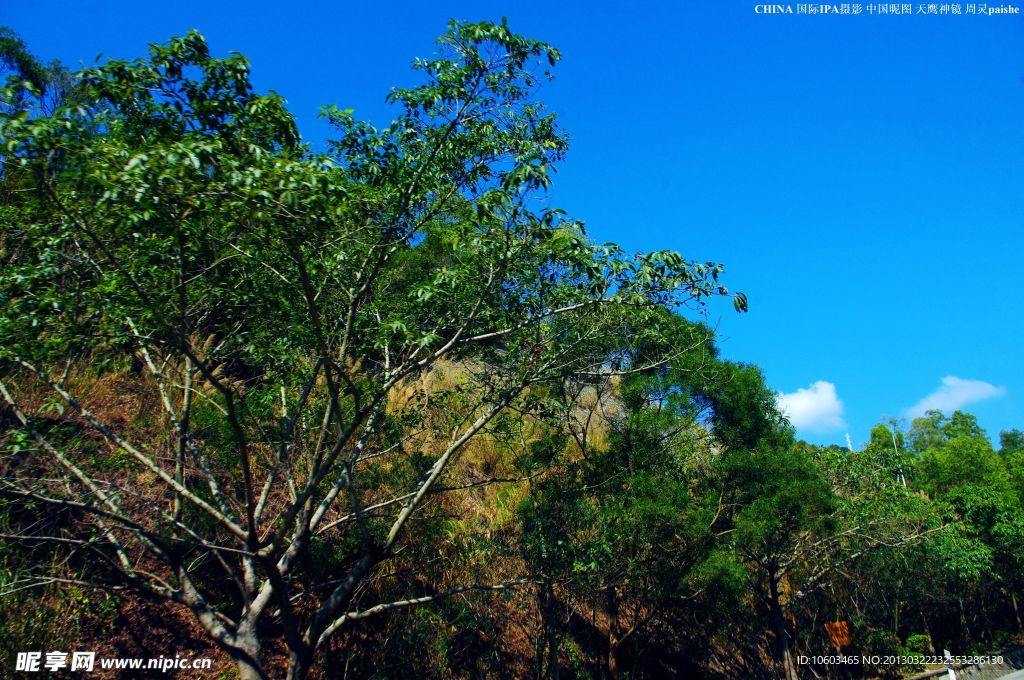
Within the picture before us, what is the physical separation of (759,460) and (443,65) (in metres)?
8.25

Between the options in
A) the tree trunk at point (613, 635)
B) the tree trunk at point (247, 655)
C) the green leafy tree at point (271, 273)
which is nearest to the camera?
the green leafy tree at point (271, 273)

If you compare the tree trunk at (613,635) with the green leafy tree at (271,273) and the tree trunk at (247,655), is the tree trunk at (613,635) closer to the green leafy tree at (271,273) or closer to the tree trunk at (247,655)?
the green leafy tree at (271,273)

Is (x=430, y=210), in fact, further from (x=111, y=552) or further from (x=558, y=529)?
(x=111, y=552)

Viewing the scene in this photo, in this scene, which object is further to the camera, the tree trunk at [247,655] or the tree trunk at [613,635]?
the tree trunk at [613,635]

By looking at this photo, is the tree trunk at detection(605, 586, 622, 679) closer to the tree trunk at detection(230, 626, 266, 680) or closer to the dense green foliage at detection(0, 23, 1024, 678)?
the dense green foliage at detection(0, 23, 1024, 678)

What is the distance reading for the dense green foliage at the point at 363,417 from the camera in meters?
5.54

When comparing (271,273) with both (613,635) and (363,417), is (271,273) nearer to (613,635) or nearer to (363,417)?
(363,417)

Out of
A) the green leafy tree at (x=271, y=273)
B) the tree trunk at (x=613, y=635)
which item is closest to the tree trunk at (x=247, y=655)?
the green leafy tree at (x=271, y=273)

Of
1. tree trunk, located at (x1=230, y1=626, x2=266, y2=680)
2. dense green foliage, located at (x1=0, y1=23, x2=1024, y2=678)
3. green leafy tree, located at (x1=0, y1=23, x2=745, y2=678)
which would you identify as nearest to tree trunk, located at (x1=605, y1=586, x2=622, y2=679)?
dense green foliage, located at (x1=0, y1=23, x2=1024, y2=678)

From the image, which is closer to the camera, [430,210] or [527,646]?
[430,210]

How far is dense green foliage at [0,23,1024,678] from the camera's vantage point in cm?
554

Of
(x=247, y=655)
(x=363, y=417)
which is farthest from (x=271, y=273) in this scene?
(x=247, y=655)

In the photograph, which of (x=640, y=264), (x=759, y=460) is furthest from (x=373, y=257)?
(x=759, y=460)

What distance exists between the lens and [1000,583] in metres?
22.7
